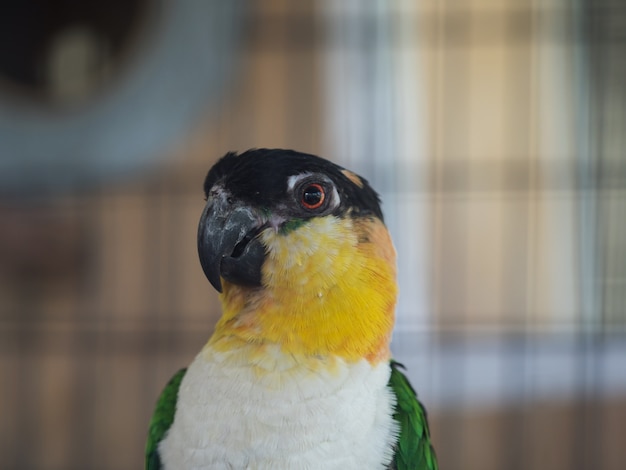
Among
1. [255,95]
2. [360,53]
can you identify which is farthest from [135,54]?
[360,53]

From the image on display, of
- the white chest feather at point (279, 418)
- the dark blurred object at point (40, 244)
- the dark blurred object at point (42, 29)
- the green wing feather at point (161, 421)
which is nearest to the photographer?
the white chest feather at point (279, 418)

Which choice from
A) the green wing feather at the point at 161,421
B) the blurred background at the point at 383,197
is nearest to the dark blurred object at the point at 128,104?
the blurred background at the point at 383,197

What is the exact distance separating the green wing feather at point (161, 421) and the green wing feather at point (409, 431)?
239 mm

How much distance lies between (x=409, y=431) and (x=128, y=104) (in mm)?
1531

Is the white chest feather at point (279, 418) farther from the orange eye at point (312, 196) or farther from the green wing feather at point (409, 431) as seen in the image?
the orange eye at point (312, 196)

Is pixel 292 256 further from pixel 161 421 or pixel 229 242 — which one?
pixel 161 421

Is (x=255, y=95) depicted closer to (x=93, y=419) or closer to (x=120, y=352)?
(x=120, y=352)

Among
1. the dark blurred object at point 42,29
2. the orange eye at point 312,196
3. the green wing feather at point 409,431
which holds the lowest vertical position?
the green wing feather at point 409,431

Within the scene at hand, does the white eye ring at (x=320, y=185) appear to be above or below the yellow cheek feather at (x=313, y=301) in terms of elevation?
above

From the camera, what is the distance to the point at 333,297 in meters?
0.71

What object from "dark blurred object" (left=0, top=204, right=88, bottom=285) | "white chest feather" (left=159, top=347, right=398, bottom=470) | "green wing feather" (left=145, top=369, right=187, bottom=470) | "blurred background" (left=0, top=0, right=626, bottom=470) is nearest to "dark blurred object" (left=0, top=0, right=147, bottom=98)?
"blurred background" (left=0, top=0, right=626, bottom=470)

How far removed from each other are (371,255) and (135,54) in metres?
1.53

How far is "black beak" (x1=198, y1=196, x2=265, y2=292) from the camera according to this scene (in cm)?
67

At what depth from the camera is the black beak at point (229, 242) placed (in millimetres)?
668
